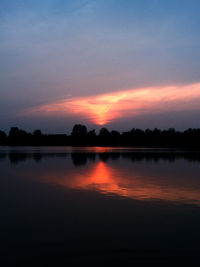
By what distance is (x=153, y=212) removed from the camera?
11359mm

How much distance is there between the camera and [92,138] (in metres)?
184

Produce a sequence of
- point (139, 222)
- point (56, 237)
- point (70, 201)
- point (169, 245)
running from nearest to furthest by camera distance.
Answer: point (169, 245), point (56, 237), point (139, 222), point (70, 201)

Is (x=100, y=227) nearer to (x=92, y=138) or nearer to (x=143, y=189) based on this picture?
(x=143, y=189)

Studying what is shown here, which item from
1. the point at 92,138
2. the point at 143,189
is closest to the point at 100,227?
the point at 143,189

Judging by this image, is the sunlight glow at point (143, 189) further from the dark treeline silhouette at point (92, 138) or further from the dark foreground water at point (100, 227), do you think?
the dark treeline silhouette at point (92, 138)

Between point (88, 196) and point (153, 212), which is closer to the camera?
point (153, 212)

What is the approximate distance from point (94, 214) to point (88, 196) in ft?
11.5

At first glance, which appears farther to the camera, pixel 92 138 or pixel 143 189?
pixel 92 138

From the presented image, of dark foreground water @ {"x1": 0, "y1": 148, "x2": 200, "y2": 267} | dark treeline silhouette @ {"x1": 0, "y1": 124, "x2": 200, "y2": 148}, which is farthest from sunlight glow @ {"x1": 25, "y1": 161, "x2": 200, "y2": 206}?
dark treeline silhouette @ {"x1": 0, "y1": 124, "x2": 200, "y2": 148}

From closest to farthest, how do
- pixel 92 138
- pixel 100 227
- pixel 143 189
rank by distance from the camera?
pixel 100 227, pixel 143 189, pixel 92 138

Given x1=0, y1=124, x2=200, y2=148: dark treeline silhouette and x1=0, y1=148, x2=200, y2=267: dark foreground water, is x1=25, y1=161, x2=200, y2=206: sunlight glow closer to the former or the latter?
x1=0, y1=148, x2=200, y2=267: dark foreground water

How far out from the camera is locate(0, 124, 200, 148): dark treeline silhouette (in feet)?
527

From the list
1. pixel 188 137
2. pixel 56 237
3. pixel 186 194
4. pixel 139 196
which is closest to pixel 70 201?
pixel 139 196

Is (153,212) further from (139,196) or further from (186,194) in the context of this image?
(186,194)
